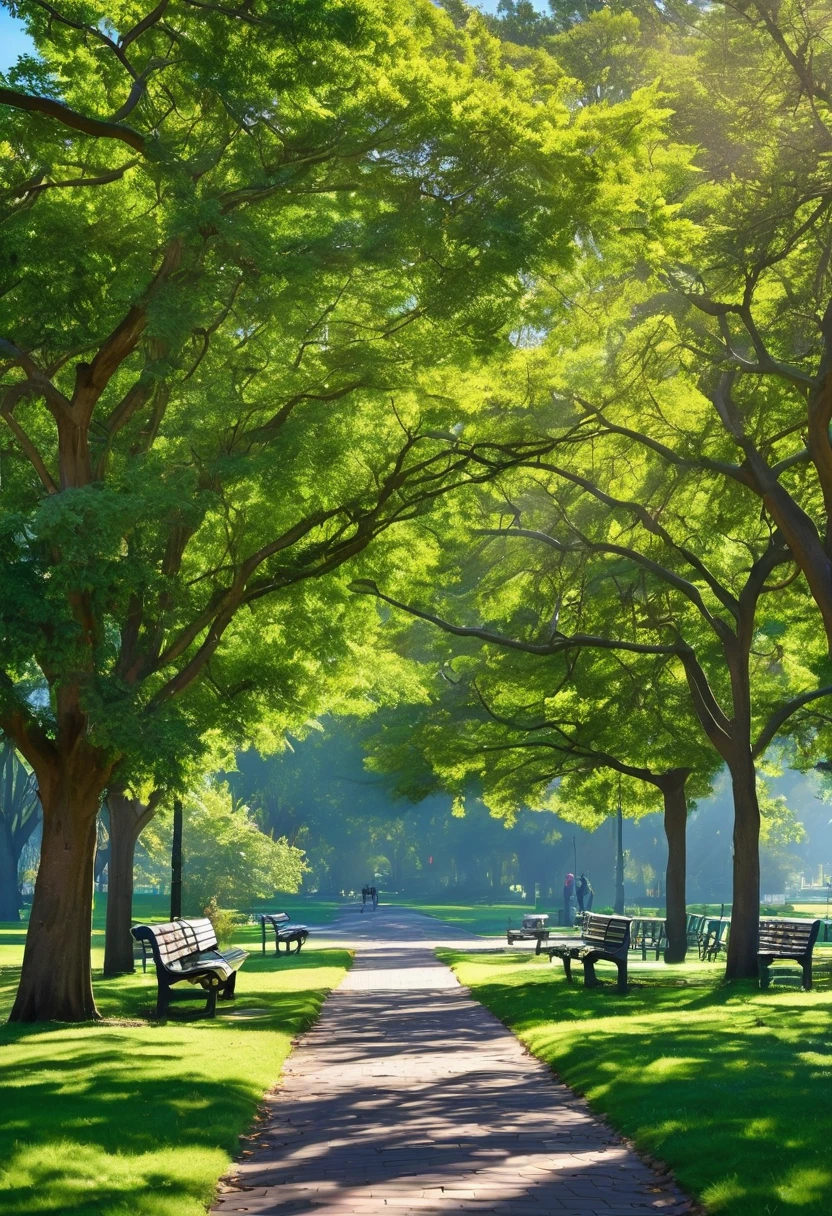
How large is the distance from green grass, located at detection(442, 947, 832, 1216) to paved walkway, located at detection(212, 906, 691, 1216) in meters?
0.27

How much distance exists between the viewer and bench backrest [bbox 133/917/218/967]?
52.1 ft

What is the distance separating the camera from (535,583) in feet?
75.8

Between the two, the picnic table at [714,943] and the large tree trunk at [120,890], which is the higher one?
the large tree trunk at [120,890]

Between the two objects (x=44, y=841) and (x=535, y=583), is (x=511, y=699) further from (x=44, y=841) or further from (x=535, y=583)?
(x=44, y=841)

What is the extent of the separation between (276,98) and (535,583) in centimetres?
1122

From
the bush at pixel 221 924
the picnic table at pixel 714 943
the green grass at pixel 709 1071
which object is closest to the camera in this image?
the green grass at pixel 709 1071

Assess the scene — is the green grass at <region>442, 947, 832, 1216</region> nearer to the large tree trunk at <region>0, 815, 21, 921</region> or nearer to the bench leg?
the bench leg

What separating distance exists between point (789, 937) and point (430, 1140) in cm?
1306

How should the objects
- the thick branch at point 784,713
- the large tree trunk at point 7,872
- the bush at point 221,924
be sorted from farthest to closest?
1. the large tree trunk at point 7,872
2. the bush at point 221,924
3. the thick branch at point 784,713

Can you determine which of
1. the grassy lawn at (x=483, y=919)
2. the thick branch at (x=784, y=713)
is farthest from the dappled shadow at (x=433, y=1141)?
the grassy lawn at (x=483, y=919)

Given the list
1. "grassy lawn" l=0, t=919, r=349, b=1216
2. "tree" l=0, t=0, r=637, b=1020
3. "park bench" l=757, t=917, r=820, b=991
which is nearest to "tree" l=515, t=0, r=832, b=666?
"tree" l=0, t=0, r=637, b=1020

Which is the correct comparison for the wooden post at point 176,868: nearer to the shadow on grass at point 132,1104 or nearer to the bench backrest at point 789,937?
the shadow on grass at point 132,1104

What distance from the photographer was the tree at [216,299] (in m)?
13.0

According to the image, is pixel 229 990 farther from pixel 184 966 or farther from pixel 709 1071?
pixel 709 1071
